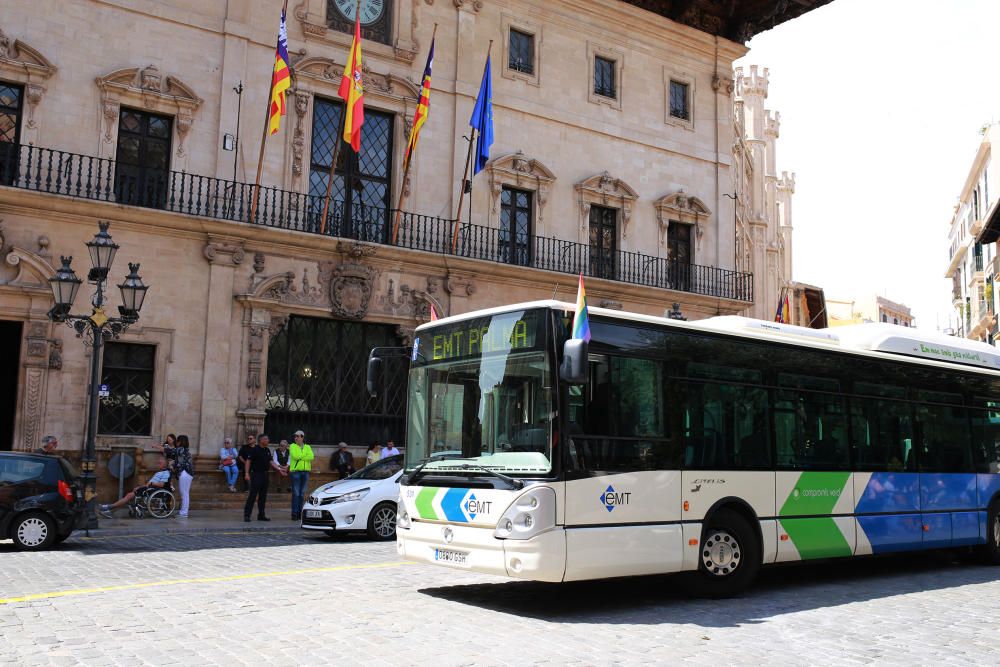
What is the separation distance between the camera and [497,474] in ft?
28.2

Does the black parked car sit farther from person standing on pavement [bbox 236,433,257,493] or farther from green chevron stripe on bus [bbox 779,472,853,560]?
green chevron stripe on bus [bbox 779,472,853,560]

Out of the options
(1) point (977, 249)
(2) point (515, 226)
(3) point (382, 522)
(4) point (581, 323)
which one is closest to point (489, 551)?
(4) point (581, 323)

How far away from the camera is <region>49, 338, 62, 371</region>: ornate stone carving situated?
1922 centimetres

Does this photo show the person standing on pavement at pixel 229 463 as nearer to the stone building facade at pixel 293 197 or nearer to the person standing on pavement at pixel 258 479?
the stone building facade at pixel 293 197

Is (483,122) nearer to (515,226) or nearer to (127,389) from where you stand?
(515,226)

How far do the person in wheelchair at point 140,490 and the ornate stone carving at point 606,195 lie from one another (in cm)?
1401

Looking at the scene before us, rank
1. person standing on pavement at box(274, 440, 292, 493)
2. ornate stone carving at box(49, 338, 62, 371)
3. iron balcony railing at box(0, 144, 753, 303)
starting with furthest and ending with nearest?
person standing on pavement at box(274, 440, 292, 493) < iron balcony railing at box(0, 144, 753, 303) < ornate stone carving at box(49, 338, 62, 371)

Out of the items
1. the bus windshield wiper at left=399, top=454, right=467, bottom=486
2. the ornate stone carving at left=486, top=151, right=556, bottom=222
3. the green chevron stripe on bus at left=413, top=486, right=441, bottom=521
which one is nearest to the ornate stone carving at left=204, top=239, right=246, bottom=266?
the ornate stone carving at left=486, top=151, right=556, bottom=222

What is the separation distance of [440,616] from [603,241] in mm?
20964

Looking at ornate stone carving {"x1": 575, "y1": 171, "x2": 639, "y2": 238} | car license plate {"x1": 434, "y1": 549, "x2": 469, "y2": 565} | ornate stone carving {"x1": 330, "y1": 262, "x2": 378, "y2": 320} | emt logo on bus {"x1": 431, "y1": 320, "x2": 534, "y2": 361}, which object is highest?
ornate stone carving {"x1": 575, "y1": 171, "x2": 639, "y2": 238}

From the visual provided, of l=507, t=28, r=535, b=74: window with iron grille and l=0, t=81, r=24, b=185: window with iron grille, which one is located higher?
l=507, t=28, r=535, b=74: window with iron grille

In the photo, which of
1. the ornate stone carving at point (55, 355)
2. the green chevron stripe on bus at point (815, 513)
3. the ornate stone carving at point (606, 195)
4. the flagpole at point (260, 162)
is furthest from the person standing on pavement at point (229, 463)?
the green chevron stripe on bus at point (815, 513)

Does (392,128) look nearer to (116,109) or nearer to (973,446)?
(116,109)

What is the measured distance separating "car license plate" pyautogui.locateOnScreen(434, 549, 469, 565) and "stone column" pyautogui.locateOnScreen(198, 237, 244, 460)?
12992 millimetres
